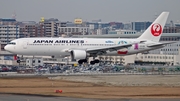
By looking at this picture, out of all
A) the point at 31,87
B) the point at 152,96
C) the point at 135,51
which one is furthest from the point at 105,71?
the point at 152,96

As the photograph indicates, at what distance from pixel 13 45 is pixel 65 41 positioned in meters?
7.07

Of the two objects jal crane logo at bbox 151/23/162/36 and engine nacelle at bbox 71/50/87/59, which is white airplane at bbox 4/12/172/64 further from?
jal crane logo at bbox 151/23/162/36

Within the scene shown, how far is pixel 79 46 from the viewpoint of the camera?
83062 mm

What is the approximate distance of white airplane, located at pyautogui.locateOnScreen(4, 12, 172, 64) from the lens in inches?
3191

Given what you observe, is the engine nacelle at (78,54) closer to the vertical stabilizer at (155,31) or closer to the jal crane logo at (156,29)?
the vertical stabilizer at (155,31)

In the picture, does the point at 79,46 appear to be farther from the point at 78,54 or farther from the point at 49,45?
the point at 49,45

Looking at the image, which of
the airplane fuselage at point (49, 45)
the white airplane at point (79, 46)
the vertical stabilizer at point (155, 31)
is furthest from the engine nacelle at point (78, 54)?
the vertical stabilizer at point (155, 31)

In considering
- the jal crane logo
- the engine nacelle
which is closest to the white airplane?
the engine nacelle

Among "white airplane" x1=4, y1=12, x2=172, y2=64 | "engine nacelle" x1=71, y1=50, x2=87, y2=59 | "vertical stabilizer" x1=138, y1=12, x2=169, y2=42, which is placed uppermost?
"vertical stabilizer" x1=138, y1=12, x2=169, y2=42

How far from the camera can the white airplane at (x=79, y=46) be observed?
266 feet

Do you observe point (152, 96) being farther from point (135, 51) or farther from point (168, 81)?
point (135, 51)

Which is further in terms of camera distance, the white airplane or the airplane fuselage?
the white airplane

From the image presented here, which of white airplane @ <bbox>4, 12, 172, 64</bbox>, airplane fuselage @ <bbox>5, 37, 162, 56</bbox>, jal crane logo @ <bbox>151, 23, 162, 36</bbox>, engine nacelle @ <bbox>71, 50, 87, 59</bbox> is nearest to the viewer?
airplane fuselage @ <bbox>5, 37, 162, 56</bbox>

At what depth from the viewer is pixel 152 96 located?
53.8 meters
